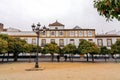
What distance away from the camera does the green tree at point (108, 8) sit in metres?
4.56

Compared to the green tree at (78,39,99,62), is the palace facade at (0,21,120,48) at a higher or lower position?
higher

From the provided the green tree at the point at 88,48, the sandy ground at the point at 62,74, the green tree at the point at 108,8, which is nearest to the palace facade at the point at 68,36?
the green tree at the point at 88,48

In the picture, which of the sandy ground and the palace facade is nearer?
the sandy ground

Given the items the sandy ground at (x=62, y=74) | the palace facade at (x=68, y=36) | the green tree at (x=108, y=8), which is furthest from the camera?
the palace facade at (x=68, y=36)

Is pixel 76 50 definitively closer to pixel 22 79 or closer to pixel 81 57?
pixel 81 57

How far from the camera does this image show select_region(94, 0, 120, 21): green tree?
4564 mm

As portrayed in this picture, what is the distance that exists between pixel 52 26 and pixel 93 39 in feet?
41.0

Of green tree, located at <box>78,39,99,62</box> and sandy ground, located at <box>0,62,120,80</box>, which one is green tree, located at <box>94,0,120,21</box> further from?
green tree, located at <box>78,39,99,62</box>

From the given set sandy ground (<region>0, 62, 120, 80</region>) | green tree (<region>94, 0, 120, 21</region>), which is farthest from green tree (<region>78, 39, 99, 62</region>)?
green tree (<region>94, 0, 120, 21</region>)

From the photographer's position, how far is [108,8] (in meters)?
4.82

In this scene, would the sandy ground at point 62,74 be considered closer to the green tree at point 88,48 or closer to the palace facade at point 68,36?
the green tree at point 88,48

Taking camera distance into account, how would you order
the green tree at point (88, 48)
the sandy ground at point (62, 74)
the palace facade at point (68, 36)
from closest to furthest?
the sandy ground at point (62, 74) < the green tree at point (88, 48) < the palace facade at point (68, 36)

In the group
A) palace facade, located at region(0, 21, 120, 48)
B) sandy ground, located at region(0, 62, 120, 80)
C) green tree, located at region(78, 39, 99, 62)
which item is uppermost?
palace facade, located at region(0, 21, 120, 48)

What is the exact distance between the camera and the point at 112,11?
4824 mm
